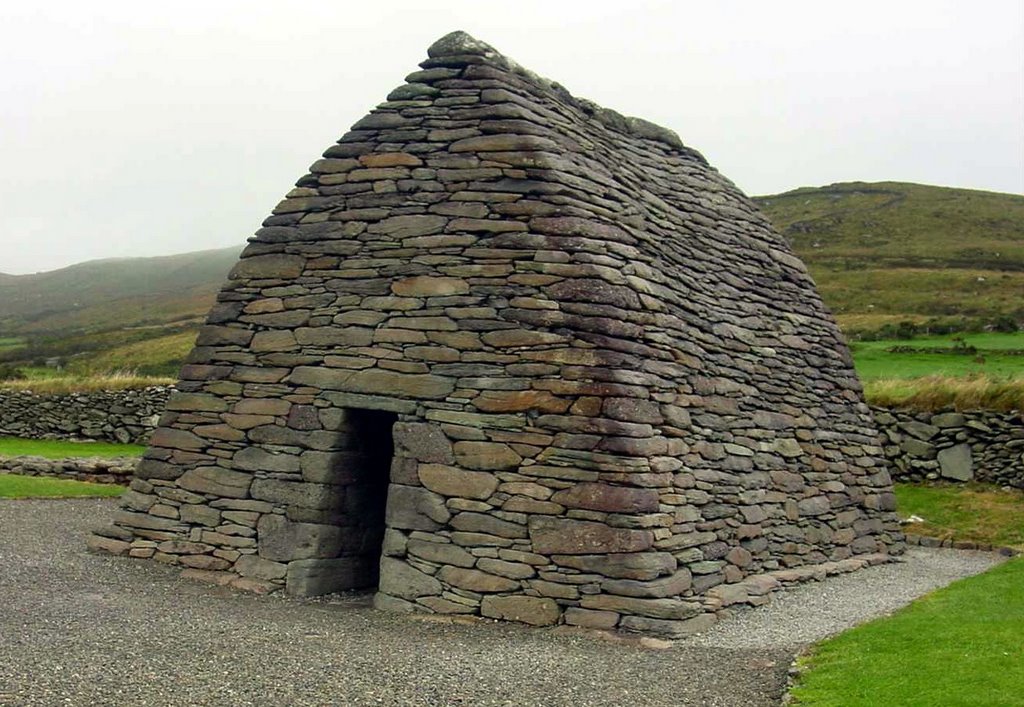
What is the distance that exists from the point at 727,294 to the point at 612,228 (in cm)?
297

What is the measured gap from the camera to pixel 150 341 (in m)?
56.8

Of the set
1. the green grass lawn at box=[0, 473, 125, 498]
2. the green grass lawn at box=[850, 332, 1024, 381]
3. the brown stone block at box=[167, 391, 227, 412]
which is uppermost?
the green grass lawn at box=[850, 332, 1024, 381]

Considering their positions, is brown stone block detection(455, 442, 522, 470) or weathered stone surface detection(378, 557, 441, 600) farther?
weathered stone surface detection(378, 557, 441, 600)

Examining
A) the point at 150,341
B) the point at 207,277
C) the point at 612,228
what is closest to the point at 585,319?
the point at 612,228

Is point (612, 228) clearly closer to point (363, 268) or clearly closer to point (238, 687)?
point (363, 268)

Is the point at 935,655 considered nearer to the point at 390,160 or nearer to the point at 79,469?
the point at 390,160

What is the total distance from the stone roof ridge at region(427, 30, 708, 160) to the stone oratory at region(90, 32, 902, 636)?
0.18 feet

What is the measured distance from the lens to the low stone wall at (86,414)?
26.8m

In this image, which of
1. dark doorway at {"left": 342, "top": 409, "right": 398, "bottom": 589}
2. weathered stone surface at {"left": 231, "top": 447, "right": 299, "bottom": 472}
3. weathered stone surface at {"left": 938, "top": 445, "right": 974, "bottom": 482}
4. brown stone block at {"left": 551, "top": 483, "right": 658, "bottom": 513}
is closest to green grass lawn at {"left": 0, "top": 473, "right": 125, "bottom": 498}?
weathered stone surface at {"left": 231, "top": 447, "right": 299, "bottom": 472}

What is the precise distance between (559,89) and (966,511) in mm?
11709

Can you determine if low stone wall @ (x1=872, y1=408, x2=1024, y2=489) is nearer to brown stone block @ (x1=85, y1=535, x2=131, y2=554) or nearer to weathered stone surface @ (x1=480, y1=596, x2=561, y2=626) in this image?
weathered stone surface @ (x1=480, y1=596, x2=561, y2=626)

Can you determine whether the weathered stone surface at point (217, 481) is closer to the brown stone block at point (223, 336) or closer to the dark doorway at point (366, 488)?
the dark doorway at point (366, 488)

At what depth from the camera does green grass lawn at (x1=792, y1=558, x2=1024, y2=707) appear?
286 inches

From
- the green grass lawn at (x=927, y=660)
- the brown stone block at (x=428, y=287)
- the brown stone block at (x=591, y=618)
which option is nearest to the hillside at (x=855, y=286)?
the green grass lawn at (x=927, y=660)
